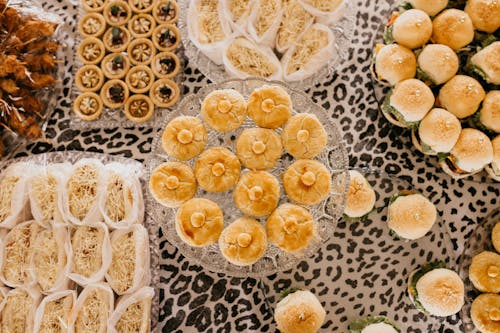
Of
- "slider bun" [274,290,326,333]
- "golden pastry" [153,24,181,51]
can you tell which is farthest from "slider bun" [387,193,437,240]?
"golden pastry" [153,24,181,51]

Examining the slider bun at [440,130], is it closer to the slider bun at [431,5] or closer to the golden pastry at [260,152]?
the slider bun at [431,5]

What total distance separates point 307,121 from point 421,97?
533mm

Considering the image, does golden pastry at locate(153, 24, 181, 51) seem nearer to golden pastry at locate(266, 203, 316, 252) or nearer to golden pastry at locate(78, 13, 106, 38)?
golden pastry at locate(78, 13, 106, 38)

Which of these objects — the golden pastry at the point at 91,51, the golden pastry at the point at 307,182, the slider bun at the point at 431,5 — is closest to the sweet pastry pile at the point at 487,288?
the golden pastry at the point at 307,182

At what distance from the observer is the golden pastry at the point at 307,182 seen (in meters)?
1.61

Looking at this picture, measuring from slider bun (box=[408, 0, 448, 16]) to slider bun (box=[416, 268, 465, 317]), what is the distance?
101 cm

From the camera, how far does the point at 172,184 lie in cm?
161

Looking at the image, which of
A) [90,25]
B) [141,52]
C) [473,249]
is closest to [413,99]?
[473,249]

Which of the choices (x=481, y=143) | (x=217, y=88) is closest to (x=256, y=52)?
(x=217, y=88)

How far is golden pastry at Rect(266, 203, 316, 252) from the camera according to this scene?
1582 millimetres

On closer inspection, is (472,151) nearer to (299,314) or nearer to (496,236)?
(496,236)

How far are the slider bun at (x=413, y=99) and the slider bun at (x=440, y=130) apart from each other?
0.12ft

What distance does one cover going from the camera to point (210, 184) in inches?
64.2

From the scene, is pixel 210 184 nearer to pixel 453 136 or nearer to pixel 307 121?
pixel 307 121
